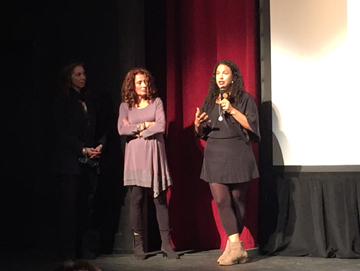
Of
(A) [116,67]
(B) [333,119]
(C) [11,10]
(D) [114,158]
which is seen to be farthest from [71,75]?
(B) [333,119]

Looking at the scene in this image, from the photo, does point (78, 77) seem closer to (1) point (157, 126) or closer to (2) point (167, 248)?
(1) point (157, 126)

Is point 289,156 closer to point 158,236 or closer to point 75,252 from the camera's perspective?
point 158,236

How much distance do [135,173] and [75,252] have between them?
83 centimetres

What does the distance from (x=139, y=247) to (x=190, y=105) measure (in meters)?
1.24

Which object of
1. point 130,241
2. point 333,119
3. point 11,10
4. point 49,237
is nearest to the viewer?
point 333,119

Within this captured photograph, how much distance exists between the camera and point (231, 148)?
139 inches

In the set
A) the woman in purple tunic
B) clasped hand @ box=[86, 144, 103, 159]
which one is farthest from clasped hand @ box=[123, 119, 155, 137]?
clasped hand @ box=[86, 144, 103, 159]

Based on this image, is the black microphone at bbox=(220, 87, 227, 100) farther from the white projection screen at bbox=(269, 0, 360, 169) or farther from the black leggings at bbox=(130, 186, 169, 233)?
the black leggings at bbox=(130, 186, 169, 233)

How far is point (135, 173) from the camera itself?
3672mm

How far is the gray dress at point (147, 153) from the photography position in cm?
363

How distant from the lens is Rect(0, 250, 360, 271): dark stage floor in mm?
3391

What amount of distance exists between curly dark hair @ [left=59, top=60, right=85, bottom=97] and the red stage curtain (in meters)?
0.80

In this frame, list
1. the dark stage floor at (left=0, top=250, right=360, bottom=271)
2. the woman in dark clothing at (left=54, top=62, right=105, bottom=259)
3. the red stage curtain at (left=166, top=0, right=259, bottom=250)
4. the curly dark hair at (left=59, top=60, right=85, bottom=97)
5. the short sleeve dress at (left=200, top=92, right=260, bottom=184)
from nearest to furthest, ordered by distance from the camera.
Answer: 1. the dark stage floor at (left=0, top=250, right=360, bottom=271)
2. the short sleeve dress at (left=200, top=92, right=260, bottom=184)
3. the woman in dark clothing at (left=54, top=62, right=105, bottom=259)
4. the curly dark hair at (left=59, top=60, right=85, bottom=97)
5. the red stage curtain at (left=166, top=0, right=259, bottom=250)

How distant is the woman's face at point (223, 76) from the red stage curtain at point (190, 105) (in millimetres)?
405
